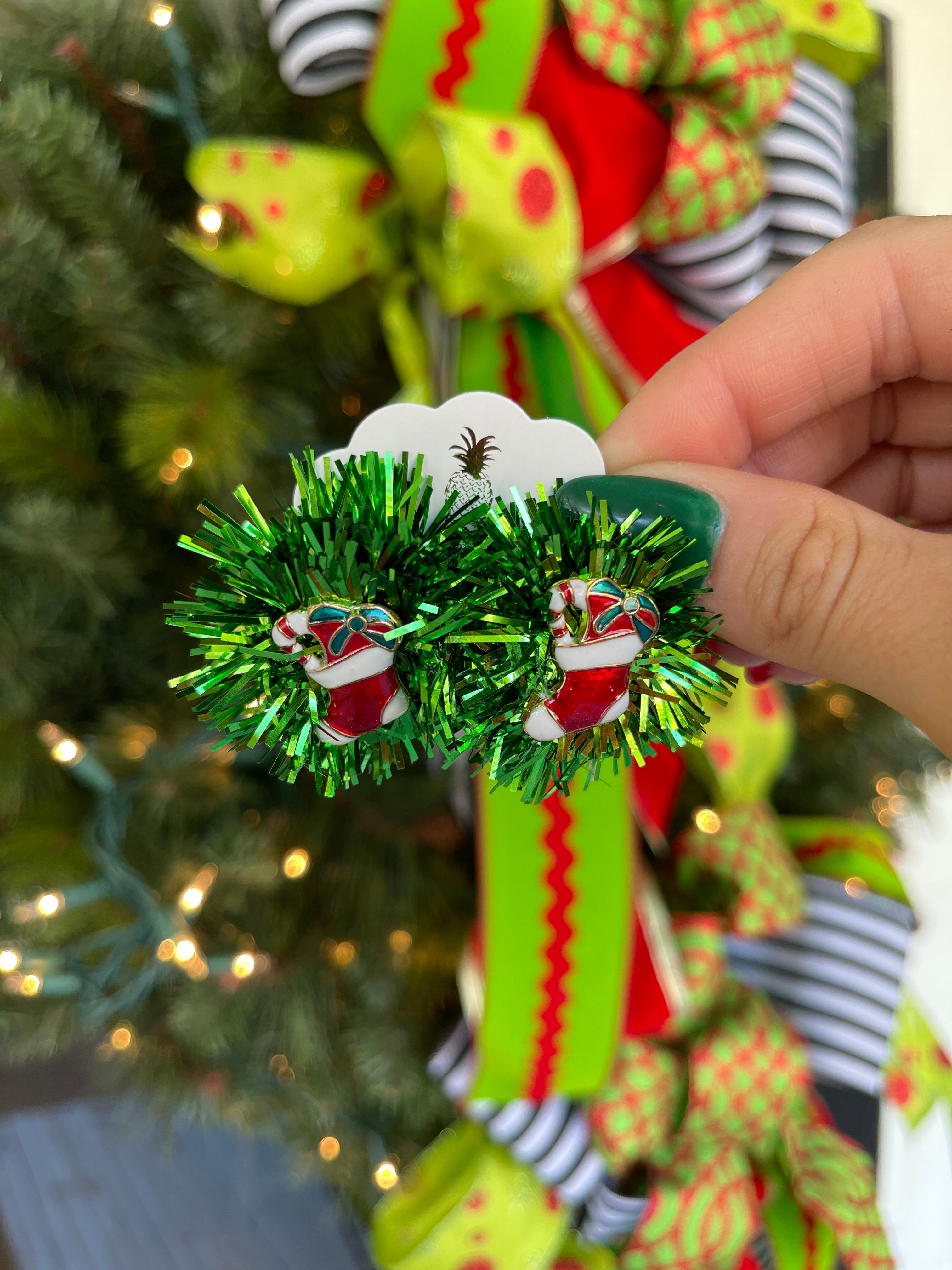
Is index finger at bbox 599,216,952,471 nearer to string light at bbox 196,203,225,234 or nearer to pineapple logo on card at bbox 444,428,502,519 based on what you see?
pineapple logo on card at bbox 444,428,502,519

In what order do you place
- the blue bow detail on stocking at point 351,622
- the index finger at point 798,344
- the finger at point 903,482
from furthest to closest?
the finger at point 903,482, the index finger at point 798,344, the blue bow detail on stocking at point 351,622

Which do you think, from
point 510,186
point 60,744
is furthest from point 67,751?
point 510,186

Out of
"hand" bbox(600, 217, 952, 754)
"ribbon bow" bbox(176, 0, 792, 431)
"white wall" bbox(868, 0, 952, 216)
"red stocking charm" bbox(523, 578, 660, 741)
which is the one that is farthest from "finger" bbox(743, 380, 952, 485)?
"white wall" bbox(868, 0, 952, 216)

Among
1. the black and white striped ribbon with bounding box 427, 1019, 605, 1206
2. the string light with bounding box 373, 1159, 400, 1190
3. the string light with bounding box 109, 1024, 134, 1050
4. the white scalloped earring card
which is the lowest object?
the string light with bounding box 373, 1159, 400, 1190

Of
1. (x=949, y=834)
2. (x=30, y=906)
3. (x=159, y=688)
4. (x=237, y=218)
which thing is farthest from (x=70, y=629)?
(x=949, y=834)

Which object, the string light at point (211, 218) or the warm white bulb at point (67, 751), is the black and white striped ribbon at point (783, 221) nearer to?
the string light at point (211, 218)

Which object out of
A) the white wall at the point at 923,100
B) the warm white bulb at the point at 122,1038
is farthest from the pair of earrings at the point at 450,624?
the white wall at the point at 923,100
